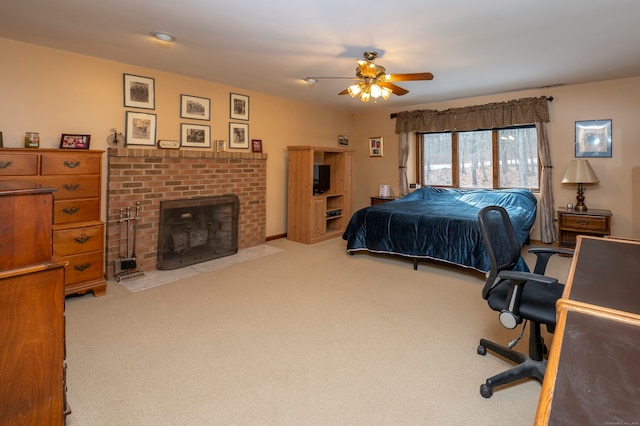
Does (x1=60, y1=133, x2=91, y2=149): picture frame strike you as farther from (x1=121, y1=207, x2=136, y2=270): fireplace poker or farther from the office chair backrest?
the office chair backrest

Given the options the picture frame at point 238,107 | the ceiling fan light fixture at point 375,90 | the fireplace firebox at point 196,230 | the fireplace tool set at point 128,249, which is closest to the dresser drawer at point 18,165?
the fireplace tool set at point 128,249

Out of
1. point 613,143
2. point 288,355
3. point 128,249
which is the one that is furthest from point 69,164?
point 613,143

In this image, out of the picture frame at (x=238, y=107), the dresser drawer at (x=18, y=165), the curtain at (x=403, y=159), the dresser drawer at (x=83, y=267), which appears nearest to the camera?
the dresser drawer at (x=18, y=165)

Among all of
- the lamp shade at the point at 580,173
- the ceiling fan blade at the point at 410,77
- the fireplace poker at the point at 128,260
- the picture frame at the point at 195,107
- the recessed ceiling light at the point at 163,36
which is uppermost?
the recessed ceiling light at the point at 163,36

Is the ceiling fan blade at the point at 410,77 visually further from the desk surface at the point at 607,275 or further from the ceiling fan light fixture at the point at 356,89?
the desk surface at the point at 607,275

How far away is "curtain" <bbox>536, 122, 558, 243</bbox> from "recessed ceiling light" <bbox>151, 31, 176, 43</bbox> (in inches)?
195

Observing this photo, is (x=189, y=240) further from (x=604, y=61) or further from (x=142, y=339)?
(x=604, y=61)

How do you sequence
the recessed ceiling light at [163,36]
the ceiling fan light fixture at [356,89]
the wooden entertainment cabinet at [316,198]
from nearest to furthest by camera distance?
the recessed ceiling light at [163,36] → the ceiling fan light fixture at [356,89] → the wooden entertainment cabinet at [316,198]

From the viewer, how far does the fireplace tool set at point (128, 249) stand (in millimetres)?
3637

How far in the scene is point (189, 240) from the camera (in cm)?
429

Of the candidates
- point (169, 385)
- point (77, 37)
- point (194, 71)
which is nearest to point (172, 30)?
point (77, 37)

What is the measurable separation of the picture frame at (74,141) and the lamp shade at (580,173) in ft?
19.2

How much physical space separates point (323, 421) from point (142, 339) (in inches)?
58.7

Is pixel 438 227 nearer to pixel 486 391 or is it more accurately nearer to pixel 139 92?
pixel 486 391
